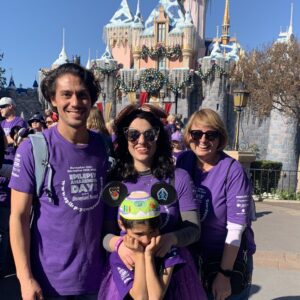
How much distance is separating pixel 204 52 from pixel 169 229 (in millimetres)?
33876

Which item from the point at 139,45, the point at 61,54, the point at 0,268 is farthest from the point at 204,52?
the point at 0,268

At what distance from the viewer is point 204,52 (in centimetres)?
3356

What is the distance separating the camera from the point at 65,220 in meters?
1.45

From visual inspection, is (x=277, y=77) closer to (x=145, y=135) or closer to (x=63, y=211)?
(x=145, y=135)

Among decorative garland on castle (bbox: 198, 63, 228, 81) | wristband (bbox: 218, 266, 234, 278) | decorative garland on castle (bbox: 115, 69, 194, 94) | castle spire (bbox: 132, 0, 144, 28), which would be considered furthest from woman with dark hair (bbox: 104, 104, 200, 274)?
castle spire (bbox: 132, 0, 144, 28)

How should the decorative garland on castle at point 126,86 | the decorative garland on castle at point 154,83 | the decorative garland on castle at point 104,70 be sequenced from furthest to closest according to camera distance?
1. the decorative garland on castle at point 104,70
2. the decorative garland on castle at point 126,86
3. the decorative garland on castle at point 154,83

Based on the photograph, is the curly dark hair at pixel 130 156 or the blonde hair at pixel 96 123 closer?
the curly dark hair at pixel 130 156

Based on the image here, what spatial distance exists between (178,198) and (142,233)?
25cm

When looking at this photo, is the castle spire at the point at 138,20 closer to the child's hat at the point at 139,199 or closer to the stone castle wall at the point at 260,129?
the stone castle wall at the point at 260,129

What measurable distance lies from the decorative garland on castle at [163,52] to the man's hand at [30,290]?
94.2ft

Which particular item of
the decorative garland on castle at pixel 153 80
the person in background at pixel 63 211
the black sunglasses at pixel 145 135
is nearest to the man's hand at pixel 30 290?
the person in background at pixel 63 211

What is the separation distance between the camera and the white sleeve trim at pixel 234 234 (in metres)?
1.64

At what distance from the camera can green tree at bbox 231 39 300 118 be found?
1456 centimetres

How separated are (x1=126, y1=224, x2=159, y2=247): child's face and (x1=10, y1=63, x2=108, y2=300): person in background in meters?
0.28
